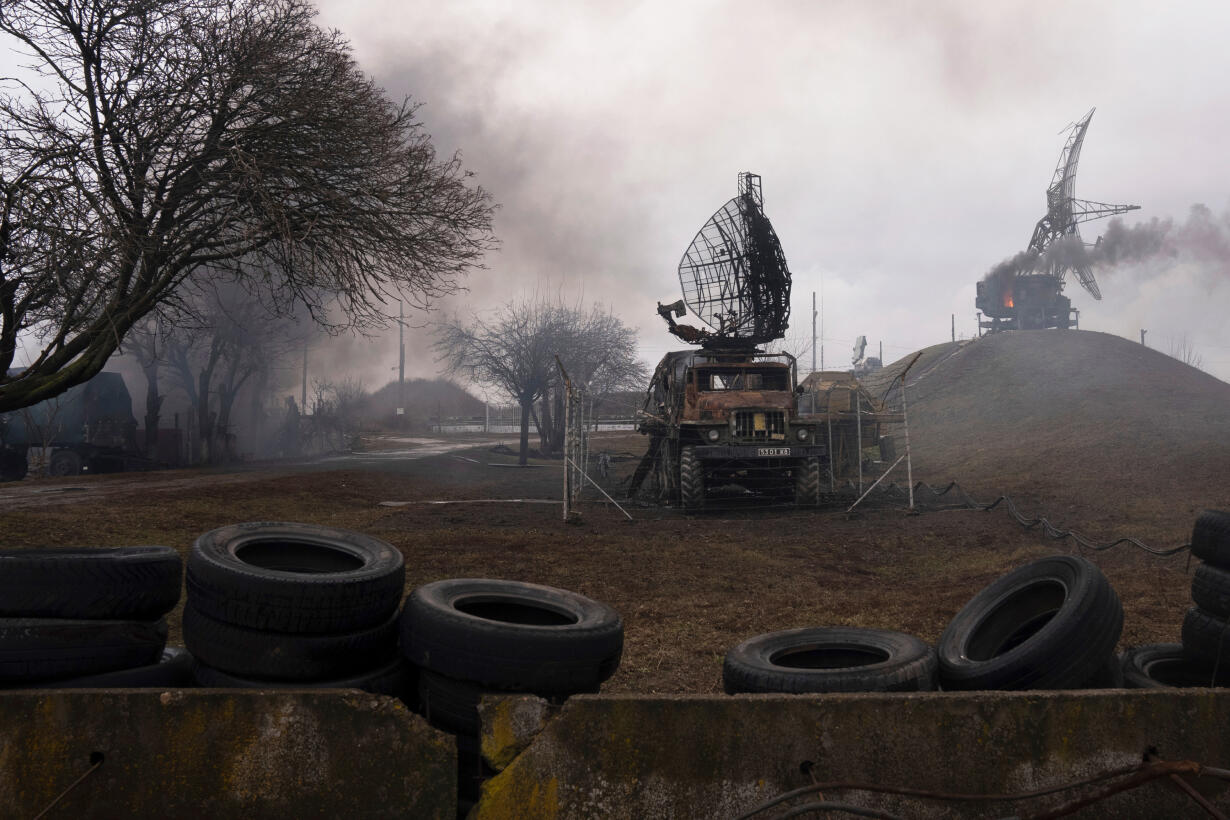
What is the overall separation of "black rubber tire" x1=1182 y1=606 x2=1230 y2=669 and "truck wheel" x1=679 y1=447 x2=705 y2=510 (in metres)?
9.64

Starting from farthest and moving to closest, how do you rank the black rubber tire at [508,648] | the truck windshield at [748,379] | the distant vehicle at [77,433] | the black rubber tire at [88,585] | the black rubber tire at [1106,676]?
the distant vehicle at [77,433] → the truck windshield at [748,379] → the black rubber tire at [1106,676] → the black rubber tire at [508,648] → the black rubber tire at [88,585]

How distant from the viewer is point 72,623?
2.89 m

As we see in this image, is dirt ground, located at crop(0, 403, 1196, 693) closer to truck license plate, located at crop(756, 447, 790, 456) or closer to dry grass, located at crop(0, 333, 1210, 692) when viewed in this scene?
dry grass, located at crop(0, 333, 1210, 692)

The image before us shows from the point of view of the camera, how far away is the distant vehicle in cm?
2191

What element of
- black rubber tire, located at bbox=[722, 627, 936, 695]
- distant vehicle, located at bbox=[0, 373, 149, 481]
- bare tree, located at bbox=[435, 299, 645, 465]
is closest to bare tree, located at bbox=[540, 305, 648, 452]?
bare tree, located at bbox=[435, 299, 645, 465]

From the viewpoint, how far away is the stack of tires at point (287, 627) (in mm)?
2969

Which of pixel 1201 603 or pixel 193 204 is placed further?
pixel 193 204

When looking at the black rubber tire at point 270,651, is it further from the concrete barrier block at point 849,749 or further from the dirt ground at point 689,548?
the dirt ground at point 689,548

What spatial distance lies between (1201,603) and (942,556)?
6083 mm

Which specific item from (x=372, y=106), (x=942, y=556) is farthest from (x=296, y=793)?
(x=372, y=106)

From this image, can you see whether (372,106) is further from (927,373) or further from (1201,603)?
(927,373)

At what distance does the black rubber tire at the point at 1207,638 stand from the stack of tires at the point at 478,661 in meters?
2.61

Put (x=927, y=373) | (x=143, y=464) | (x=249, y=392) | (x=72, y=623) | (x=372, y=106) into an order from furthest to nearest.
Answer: (x=927, y=373) < (x=249, y=392) < (x=143, y=464) < (x=372, y=106) < (x=72, y=623)

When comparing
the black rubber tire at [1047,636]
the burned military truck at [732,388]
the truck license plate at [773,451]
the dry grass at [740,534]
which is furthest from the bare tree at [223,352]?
the black rubber tire at [1047,636]
